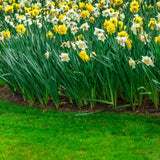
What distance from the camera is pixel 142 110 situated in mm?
4000

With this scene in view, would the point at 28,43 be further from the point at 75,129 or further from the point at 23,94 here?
the point at 75,129

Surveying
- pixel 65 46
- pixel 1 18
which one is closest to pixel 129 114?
pixel 65 46

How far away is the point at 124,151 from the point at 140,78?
1188mm

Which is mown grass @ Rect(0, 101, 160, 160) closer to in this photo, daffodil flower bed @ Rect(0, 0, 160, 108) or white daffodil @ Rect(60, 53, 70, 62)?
daffodil flower bed @ Rect(0, 0, 160, 108)

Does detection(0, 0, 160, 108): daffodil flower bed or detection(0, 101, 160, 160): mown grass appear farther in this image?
detection(0, 0, 160, 108): daffodil flower bed

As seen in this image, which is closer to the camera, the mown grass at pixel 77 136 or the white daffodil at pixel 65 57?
the mown grass at pixel 77 136

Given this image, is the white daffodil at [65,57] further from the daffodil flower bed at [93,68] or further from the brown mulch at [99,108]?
the brown mulch at [99,108]

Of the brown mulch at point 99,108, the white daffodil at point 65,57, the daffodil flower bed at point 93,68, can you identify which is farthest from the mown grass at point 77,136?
the white daffodil at point 65,57

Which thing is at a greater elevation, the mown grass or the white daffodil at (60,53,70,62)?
the white daffodil at (60,53,70,62)

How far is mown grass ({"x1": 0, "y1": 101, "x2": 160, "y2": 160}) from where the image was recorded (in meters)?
3.00

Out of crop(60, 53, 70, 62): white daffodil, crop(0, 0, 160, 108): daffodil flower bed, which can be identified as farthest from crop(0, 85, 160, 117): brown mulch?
crop(60, 53, 70, 62): white daffodil

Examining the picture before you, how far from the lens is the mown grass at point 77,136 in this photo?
3.00 meters

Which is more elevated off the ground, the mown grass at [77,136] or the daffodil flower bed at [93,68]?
the daffodil flower bed at [93,68]

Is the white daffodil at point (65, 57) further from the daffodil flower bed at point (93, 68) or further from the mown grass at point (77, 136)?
the mown grass at point (77, 136)
